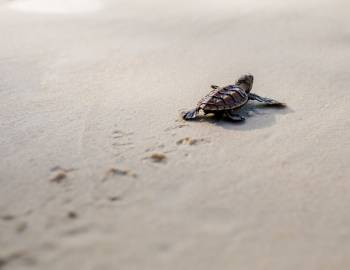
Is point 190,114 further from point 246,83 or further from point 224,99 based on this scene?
point 246,83

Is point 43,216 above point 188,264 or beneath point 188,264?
above

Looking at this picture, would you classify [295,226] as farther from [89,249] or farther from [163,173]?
[89,249]

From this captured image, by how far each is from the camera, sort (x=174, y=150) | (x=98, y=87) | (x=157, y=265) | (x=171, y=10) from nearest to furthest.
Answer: (x=157, y=265) < (x=174, y=150) < (x=98, y=87) < (x=171, y=10)

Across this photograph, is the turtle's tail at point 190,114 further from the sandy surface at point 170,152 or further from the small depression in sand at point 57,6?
the small depression in sand at point 57,6

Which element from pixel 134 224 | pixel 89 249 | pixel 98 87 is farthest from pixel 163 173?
pixel 98 87

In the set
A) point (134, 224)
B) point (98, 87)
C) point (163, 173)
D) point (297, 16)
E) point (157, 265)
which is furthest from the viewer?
point (297, 16)

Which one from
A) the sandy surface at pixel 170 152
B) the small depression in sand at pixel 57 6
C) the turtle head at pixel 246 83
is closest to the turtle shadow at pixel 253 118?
the sandy surface at pixel 170 152

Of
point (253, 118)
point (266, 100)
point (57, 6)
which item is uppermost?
point (57, 6)

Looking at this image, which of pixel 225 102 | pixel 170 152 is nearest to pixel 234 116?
pixel 225 102
